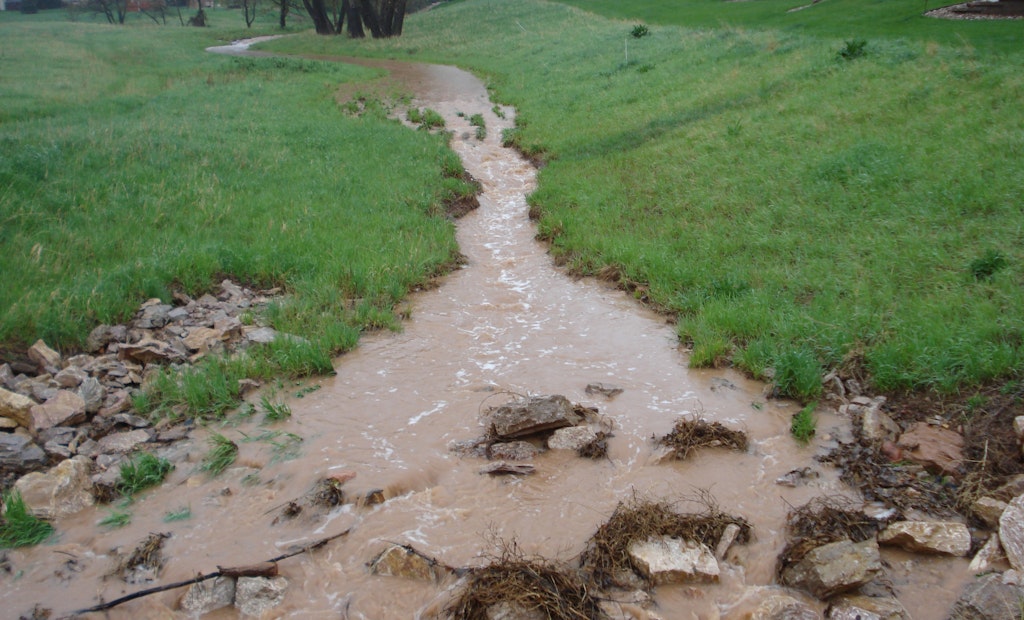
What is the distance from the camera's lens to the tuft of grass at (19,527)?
16.8 ft

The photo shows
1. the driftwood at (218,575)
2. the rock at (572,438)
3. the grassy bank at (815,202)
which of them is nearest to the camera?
the driftwood at (218,575)

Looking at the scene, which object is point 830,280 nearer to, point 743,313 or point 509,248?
point 743,313

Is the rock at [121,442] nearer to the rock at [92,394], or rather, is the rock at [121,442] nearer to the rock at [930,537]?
the rock at [92,394]

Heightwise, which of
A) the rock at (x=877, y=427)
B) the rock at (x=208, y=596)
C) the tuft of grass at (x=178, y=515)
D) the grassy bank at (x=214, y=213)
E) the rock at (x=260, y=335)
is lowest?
the rock at (x=208, y=596)

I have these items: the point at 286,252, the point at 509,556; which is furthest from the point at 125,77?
the point at 509,556

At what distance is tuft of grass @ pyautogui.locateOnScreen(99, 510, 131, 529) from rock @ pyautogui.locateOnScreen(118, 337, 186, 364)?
258 centimetres

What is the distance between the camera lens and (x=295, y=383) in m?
7.57

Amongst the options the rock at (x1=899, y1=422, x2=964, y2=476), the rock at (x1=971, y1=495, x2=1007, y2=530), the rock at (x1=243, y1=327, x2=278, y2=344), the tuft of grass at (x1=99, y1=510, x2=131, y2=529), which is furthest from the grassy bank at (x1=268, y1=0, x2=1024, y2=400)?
the tuft of grass at (x1=99, y1=510, x2=131, y2=529)

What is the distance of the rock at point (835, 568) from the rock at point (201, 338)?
6568 mm

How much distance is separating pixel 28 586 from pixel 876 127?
13.7m

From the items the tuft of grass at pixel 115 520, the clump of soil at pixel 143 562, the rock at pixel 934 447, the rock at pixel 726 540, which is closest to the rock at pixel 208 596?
the clump of soil at pixel 143 562

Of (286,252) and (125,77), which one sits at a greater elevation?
(125,77)

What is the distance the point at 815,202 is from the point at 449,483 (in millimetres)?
7976

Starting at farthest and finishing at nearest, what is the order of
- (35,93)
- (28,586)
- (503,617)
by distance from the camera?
(35,93) → (28,586) → (503,617)
